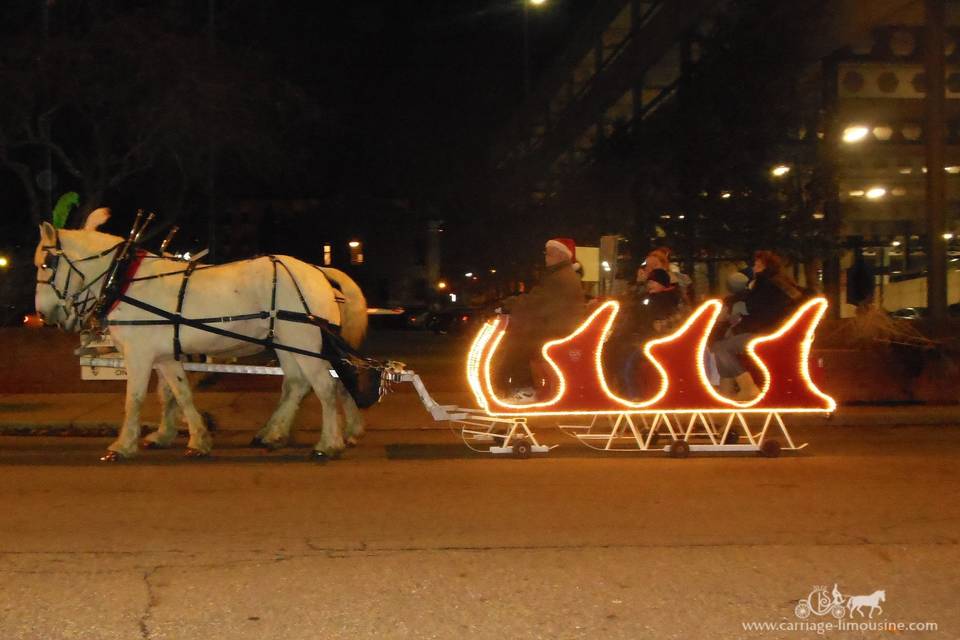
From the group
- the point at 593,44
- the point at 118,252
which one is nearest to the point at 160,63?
the point at 118,252

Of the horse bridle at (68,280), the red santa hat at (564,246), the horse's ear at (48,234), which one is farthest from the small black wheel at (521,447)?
the horse's ear at (48,234)

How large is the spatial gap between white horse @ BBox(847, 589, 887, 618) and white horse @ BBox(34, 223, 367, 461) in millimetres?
5063

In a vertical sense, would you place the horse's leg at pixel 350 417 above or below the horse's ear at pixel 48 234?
below

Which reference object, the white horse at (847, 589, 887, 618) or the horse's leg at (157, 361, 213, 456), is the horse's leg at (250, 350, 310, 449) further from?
the white horse at (847, 589, 887, 618)

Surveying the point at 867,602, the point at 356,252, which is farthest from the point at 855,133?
the point at 356,252

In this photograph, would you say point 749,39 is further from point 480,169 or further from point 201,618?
point 480,169

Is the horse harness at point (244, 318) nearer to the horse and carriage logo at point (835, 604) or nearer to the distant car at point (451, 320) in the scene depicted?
the horse and carriage logo at point (835, 604)

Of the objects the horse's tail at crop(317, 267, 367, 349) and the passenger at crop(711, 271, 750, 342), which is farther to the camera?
the passenger at crop(711, 271, 750, 342)

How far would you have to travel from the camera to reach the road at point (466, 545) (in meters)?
5.07

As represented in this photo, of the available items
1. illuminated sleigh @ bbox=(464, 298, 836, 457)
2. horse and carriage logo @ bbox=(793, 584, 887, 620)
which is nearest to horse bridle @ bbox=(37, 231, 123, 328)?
illuminated sleigh @ bbox=(464, 298, 836, 457)

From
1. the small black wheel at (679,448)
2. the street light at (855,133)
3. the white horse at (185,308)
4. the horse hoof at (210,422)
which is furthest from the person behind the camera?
the street light at (855,133)

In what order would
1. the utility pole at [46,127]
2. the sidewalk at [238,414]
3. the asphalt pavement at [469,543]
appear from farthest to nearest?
the utility pole at [46,127], the sidewalk at [238,414], the asphalt pavement at [469,543]

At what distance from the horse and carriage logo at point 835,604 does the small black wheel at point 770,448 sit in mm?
3863

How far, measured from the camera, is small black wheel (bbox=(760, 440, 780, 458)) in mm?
9281
